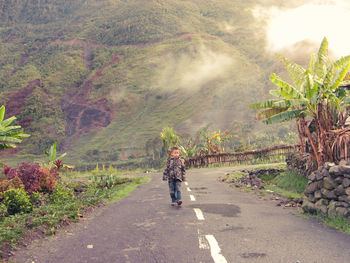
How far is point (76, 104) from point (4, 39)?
72.8 metres

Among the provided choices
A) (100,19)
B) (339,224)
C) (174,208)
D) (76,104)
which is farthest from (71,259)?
(100,19)

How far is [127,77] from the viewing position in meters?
142

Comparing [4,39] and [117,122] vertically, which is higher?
[4,39]

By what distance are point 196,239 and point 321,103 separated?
31.4 ft

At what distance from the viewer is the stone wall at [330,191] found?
7715mm

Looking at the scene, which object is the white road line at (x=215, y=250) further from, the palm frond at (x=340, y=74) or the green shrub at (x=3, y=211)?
the palm frond at (x=340, y=74)

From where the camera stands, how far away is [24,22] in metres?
198

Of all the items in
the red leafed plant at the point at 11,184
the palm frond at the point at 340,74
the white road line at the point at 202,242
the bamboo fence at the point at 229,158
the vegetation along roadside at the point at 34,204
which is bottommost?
the white road line at the point at 202,242

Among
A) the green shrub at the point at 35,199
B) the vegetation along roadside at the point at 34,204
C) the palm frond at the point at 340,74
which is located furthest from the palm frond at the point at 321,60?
the green shrub at the point at 35,199

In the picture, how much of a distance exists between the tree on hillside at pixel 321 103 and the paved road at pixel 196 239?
15.6ft

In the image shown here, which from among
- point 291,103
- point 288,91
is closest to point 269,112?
point 291,103

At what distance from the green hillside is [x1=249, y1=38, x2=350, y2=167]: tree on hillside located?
7441 cm

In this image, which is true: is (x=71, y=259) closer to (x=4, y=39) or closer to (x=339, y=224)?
(x=339, y=224)

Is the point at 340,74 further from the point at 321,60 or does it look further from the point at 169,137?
the point at 169,137
